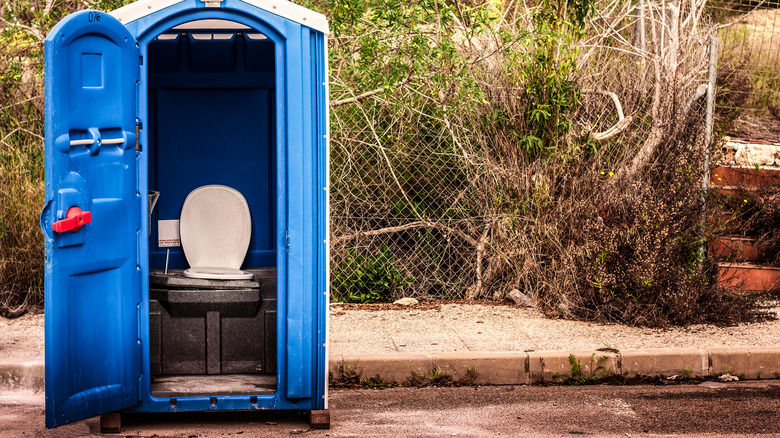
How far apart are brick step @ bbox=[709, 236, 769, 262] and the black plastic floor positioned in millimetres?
4464

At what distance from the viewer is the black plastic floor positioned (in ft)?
14.4

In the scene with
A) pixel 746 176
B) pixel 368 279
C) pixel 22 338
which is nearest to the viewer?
pixel 22 338

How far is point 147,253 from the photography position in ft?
13.8

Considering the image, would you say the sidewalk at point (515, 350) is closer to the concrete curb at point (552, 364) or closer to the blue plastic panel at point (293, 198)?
the concrete curb at point (552, 364)

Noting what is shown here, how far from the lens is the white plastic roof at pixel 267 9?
13.3ft

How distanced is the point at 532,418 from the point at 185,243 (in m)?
2.50

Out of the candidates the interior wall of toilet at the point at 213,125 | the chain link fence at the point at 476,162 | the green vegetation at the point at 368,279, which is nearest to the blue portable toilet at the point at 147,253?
the interior wall of toilet at the point at 213,125

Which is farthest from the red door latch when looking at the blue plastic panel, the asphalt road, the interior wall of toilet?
the interior wall of toilet

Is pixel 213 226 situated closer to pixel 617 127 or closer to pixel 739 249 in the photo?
pixel 617 127

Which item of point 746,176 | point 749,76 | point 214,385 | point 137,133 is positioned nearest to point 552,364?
point 214,385

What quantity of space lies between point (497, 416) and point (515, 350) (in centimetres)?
104

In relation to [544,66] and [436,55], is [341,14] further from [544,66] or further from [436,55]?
[544,66]

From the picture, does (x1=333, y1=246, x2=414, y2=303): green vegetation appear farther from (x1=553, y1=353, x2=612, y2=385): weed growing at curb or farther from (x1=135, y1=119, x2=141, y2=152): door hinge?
(x1=135, y1=119, x2=141, y2=152): door hinge

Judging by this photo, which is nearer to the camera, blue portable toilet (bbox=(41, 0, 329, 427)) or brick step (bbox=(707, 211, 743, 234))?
blue portable toilet (bbox=(41, 0, 329, 427))
